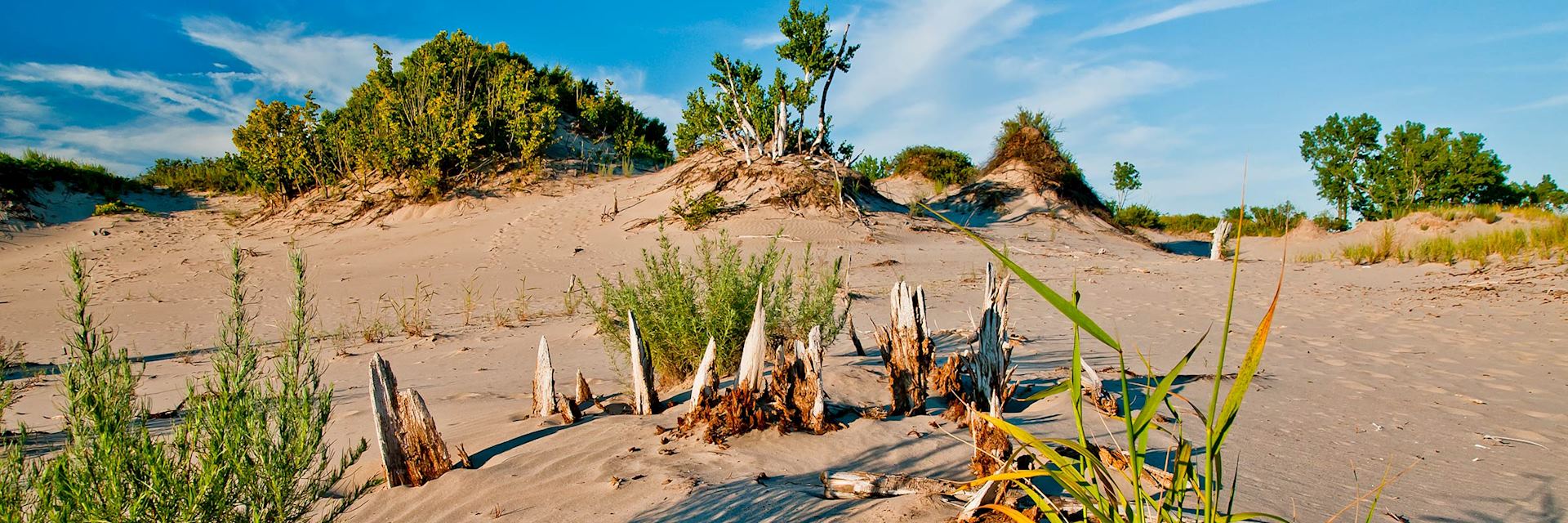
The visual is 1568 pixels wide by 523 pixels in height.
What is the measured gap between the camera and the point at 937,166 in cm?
2412

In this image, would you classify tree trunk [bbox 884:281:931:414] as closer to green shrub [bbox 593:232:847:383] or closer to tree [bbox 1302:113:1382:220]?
green shrub [bbox 593:232:847:383]

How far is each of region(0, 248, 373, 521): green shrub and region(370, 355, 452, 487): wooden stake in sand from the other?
0.81m

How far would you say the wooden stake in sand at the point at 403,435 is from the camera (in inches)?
132

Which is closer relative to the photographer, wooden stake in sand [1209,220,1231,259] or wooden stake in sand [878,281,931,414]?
wooden stake in sand [878,281,931,414]

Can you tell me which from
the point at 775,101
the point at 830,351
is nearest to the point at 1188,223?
the point at 775,101

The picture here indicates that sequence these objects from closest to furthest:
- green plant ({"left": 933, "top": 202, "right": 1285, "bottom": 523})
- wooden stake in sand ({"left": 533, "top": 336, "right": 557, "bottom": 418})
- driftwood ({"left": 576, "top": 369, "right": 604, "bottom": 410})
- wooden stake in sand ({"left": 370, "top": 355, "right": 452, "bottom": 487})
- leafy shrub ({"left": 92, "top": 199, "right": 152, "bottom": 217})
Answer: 1. green plant ({"left": 933, "top": 202, "right": 1285, "bottom": 523})
2. wooden stake in sand ({"left": 370, "top": 355, "right": 452, "bottom": 487})
3. wooden stake in sand ({"left": 533, "top": 336, "right": 557, "bottom": 418})
4. driftwood ({"left": 576, "top": 369, "right": 604, "bottom": 410})
5. leafy shrub ({"left": 92, "top": 199, "right": 152, "bottom": 217})

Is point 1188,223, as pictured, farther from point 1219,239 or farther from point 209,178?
point 209,178

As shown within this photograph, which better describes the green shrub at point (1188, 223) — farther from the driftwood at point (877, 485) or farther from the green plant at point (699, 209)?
the driftwood at point (877, 485)

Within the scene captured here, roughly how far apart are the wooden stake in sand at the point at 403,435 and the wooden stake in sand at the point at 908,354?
213cm

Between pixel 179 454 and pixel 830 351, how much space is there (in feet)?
14.0

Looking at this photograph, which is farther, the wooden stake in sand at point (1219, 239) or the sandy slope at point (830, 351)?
the wooden stake in sand at point (1219, 239)

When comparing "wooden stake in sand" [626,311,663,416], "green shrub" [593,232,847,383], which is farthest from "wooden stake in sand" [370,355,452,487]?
"green shrub" [593,232,847,383]

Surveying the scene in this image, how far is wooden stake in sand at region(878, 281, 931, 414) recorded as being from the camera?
398 centimetres

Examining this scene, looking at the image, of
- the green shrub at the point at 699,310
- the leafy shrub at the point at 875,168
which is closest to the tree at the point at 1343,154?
the leafy shrub at the point at 875,168
